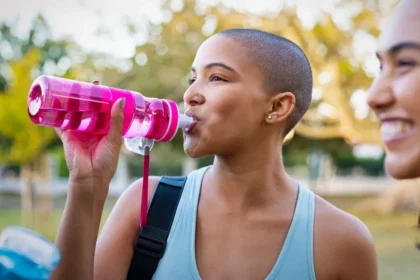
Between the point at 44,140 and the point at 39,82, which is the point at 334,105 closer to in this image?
the point at 44,140

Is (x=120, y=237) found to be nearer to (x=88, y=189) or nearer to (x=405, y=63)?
(x=88, y=189)

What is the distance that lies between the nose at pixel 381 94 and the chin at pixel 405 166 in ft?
0.27

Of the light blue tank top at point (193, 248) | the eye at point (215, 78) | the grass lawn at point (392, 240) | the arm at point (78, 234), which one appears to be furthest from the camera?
the grass lawn at point (392, 240)

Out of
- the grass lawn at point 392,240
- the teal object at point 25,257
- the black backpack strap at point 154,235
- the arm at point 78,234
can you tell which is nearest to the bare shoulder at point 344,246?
the black backpack strap at point 154,235

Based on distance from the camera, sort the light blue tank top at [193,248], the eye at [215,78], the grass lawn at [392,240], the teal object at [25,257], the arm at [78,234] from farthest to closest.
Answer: the grass lawn at [392,240]
the eye at [215,78]
the light blue tank top at [193,248]
the arm at [78,234]
the teal object at [25,257]

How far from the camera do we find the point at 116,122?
1.30 metres

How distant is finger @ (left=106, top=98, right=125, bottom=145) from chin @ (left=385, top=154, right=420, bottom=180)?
63 centimetres

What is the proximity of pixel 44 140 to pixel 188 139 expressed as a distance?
1085 centimetres

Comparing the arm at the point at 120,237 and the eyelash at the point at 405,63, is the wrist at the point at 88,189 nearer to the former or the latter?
the arm at the point at 120,237

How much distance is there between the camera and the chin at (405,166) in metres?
0.88

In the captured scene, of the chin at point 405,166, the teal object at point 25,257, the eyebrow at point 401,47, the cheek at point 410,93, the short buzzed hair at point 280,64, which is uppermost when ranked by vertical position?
Result: the short buzzed hair at point 280,64

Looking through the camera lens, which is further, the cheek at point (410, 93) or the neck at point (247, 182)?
the neck at point (247, 182)

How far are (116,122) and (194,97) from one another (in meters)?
0.29

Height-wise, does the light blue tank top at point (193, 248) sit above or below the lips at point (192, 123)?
below
